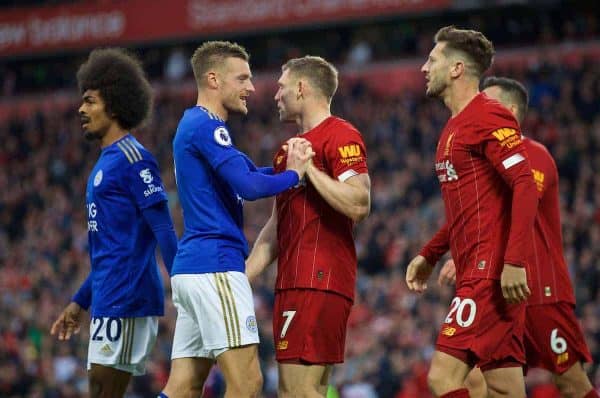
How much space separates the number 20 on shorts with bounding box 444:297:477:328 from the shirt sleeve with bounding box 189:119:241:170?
143 centimetres

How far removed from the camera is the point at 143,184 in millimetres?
6371

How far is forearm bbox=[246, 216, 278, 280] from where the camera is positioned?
20.4ft

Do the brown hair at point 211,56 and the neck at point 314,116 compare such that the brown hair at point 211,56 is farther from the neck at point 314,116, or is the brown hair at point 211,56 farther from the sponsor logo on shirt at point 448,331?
the sponsor logo on shirt at point 448,331

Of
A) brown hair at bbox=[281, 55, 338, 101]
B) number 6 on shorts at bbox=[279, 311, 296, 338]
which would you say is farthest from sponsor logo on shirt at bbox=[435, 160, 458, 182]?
number 6 on shorts at bbox=[279, 311, 296, 338]

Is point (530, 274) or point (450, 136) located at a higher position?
point (450, 136)

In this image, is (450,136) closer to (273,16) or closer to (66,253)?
(66,253)

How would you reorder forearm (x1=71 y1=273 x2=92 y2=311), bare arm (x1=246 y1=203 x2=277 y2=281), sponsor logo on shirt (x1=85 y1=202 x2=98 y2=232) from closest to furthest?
1. bare arm (x1=246 y1=203 x2=277 y2=281)
2. sponsor logo on shirt (x1=85 y1=202 x2=98 y2=232)
3. forearm (x1=71 y1=273 x2=92 y2=311)

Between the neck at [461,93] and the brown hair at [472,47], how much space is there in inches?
3.2

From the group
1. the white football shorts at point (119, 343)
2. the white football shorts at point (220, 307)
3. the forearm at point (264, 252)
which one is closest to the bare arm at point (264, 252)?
the forearm at point (264, 252)

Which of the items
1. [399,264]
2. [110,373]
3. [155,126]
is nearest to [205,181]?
[110,373]

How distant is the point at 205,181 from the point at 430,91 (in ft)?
4.61

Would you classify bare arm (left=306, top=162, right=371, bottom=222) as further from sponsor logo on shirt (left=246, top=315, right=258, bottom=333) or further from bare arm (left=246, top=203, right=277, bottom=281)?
sponsor logo on shirt (left=246, top=315, right=258, bottom=333)

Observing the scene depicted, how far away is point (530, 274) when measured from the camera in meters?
6.55

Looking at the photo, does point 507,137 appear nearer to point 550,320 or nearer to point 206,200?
point 550,320
